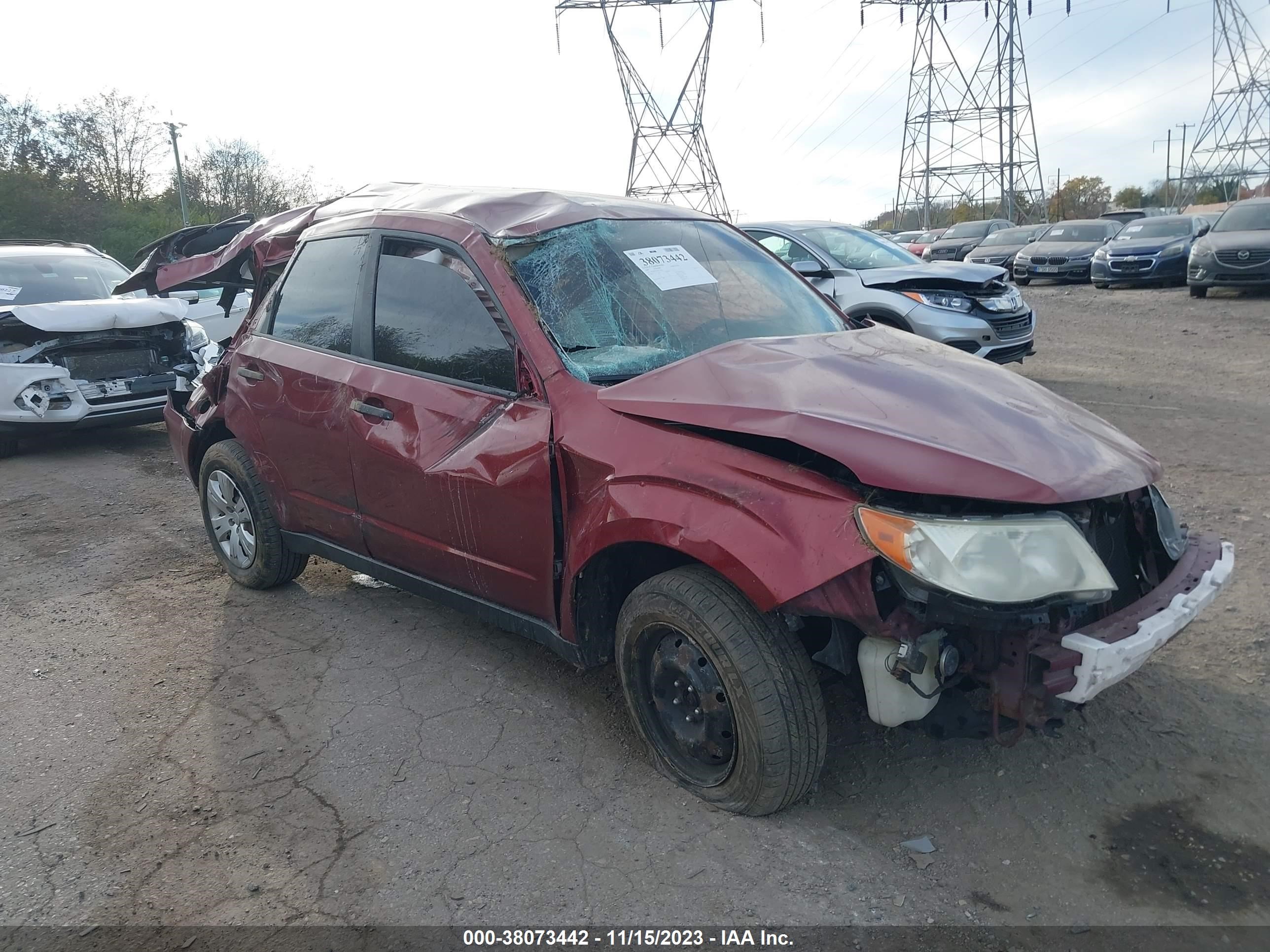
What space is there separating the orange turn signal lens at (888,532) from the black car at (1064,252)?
Result: 1910 centimetres

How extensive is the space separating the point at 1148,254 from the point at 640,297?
17029 millimetres

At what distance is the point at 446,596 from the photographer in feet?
11.9

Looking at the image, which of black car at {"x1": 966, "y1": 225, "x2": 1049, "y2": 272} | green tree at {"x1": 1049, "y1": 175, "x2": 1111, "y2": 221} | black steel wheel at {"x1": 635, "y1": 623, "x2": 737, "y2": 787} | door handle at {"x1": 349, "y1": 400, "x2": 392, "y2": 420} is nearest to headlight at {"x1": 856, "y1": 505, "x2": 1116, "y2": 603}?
black steel wheel at {"x1": 635, "y1": 623, "x2": 737, "y2": 787}

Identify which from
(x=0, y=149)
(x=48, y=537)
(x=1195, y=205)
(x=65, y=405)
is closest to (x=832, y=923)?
(x=48, y=537)

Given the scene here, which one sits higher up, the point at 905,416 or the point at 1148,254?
the point at 1148,254

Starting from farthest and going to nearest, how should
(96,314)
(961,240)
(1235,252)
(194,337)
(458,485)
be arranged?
(961,240)
(1235,252)
(194,337)
(96,314)
(458,485)

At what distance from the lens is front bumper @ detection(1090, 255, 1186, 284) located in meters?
17.0

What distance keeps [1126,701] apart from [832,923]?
1.67 metres

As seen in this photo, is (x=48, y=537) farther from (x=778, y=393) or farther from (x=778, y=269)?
(x=778, y=393)

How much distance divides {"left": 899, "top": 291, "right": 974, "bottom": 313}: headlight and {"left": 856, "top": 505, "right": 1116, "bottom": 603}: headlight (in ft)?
20.8

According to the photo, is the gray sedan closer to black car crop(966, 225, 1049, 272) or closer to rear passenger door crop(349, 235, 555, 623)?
rear passenger door crop(349, 235, 555, 623)

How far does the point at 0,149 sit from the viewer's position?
27109 mm

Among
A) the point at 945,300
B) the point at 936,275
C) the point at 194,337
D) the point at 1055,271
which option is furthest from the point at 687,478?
the point at 1055,271

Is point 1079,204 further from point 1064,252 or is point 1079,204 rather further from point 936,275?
point 936,275
